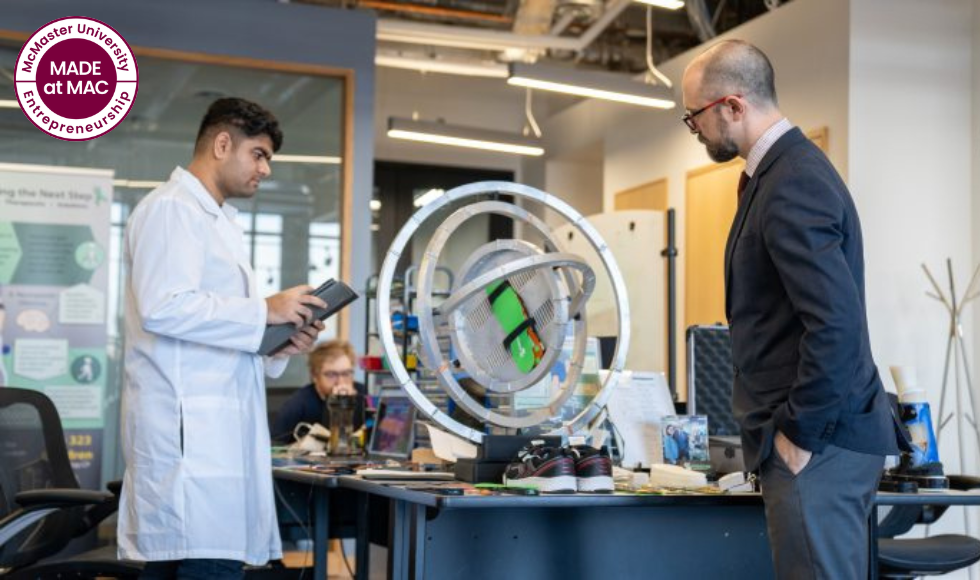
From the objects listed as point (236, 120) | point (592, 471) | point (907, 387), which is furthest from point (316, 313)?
point (907, 387)

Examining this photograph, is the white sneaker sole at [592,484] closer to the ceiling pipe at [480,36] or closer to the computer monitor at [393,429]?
the computer monitor at [393,429]

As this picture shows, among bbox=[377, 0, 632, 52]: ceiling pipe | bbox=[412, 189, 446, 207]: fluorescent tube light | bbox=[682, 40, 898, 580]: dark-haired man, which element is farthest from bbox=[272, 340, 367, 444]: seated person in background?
bbox=[377, 0, 632, 52]: ceiling pipe

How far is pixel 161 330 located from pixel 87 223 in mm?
3723

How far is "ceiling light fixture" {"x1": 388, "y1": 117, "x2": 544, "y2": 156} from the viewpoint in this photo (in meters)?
7.71

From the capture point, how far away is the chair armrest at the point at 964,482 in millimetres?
3232

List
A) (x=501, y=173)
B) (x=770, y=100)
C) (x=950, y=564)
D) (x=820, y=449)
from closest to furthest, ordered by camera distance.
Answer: (x=820, y=449) < (x=770, y=100) < (x=950, y=564) < (x=501, y=173)

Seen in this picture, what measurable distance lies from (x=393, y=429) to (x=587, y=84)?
12.0 ft

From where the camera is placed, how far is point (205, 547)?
2545mm

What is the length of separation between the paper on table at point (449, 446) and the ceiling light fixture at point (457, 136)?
182 inches

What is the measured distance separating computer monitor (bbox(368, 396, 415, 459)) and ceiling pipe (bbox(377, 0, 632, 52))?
13.7 ft

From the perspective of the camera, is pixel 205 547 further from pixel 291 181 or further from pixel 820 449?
pixel 291 181

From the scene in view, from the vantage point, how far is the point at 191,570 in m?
2.58

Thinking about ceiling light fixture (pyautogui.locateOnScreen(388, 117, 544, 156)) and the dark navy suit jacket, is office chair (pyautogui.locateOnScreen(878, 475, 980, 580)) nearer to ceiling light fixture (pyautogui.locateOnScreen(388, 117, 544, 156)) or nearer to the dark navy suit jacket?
the dark navy suit jacket

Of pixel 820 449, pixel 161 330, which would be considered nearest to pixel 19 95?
pixel 161 330
